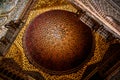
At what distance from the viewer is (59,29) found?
811cm

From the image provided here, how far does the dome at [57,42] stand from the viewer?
25.7 feet

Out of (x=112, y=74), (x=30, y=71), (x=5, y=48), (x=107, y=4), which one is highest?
(x=107, y=4)

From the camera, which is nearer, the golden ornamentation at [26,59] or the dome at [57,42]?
the golden ornamentation at [26,59]

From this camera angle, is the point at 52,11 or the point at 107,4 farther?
the point at 52,11

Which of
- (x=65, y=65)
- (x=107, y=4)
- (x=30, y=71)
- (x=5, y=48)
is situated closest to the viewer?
(x=107, y=4)

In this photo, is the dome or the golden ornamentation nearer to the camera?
the golden ornamentation

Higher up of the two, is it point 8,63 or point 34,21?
point 34,21

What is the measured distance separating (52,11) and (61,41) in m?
1.02

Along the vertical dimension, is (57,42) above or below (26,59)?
above

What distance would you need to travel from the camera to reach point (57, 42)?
27.0ft

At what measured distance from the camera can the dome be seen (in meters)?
7.84

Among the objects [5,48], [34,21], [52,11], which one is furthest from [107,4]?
[5,48]

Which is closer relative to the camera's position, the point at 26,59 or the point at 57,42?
the point at 26,59

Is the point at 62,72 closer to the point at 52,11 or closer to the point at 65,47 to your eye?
the point at 65,47
